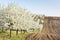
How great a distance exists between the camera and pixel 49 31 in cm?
290

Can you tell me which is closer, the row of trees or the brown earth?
the brown earth

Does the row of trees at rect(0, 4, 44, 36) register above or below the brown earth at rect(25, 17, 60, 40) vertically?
below

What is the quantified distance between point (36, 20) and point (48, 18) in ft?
72.9

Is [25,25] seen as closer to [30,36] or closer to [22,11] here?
[22,11]

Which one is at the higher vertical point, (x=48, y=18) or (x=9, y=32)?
(x=48, y=18)

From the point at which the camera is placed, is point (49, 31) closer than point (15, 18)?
Yes

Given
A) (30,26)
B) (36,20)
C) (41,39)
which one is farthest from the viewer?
(36,20)

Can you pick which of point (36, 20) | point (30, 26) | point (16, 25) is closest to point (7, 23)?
point (16, 25)

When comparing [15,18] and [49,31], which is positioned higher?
[49,31]

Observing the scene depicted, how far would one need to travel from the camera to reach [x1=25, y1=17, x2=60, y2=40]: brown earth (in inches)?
111

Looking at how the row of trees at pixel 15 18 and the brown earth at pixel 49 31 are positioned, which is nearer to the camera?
the brown earth at pixel 49 31

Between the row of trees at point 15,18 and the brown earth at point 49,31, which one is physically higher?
the brown earth at point 49,31

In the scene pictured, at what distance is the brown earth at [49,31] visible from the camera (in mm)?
2816

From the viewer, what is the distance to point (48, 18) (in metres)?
2.93
